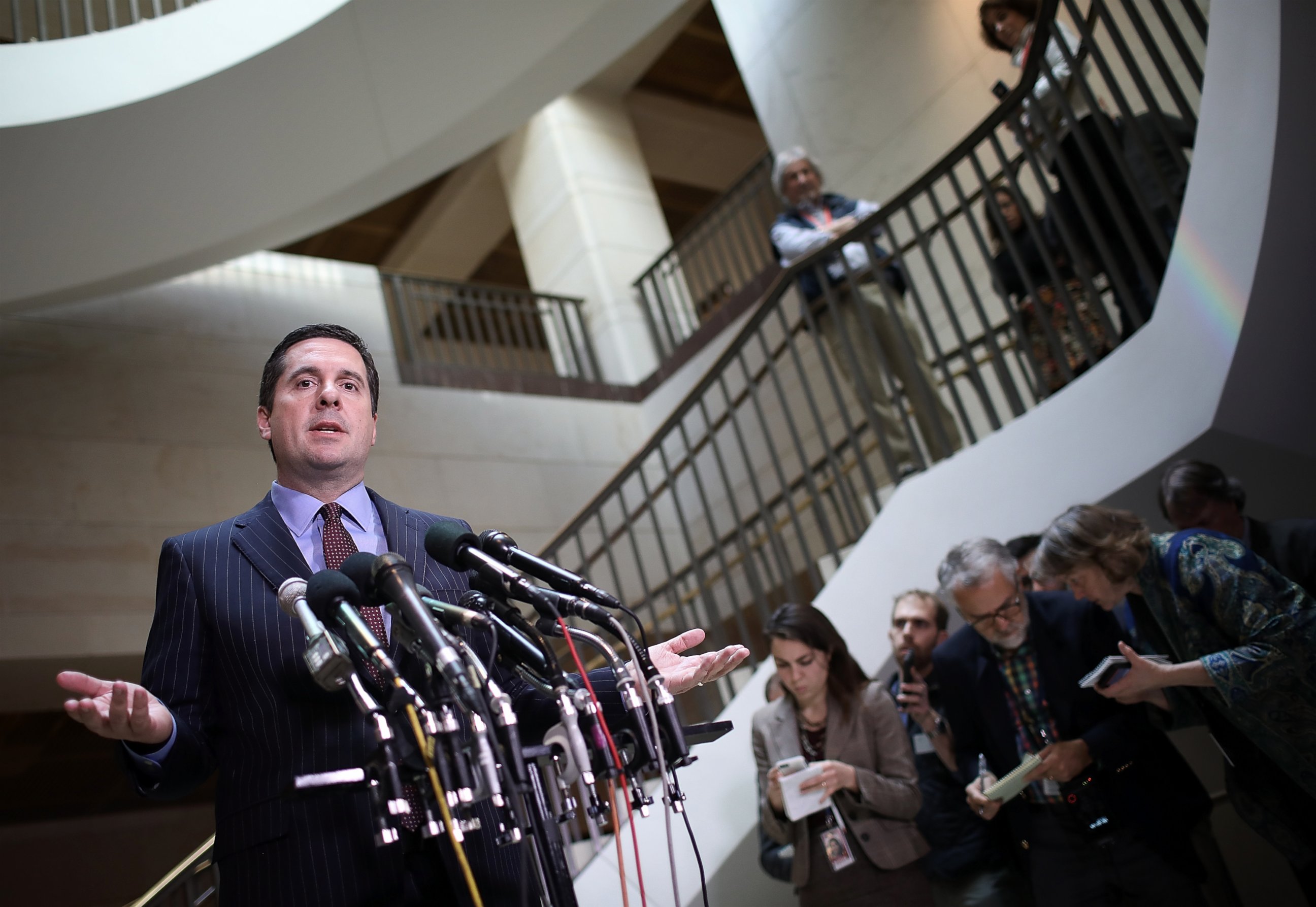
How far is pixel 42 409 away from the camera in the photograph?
19.8 feet

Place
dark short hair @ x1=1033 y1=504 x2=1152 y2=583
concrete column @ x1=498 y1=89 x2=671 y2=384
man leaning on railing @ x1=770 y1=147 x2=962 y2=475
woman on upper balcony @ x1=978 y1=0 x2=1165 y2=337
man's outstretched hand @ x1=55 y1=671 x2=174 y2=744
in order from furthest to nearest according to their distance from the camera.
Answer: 1. concrete column @ x1=498 y1=89 x2=671 y2=384
2. man leaning on railing @ x1=770 y1=147 x2=962 y2=475
3. woman on upper balcony @ x1=978 y1=0 x2=1165 y2=337
4. dark short hair @ x1=1033 y1=504 x2=1152 y2=583
5. man's outstretched hand @ x1=55 y1=671 x2=174 y2=744

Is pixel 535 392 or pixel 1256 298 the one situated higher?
pixel 535 392

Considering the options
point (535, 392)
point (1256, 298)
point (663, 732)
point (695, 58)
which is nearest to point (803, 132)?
point (535, 392)

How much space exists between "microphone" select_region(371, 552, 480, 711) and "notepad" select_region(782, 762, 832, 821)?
1.85 metres

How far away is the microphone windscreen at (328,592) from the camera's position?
3.93 feet

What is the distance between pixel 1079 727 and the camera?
2764mm

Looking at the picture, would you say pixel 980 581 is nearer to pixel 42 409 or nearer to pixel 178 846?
pixel 42 409

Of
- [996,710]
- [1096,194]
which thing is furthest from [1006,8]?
[996,710]

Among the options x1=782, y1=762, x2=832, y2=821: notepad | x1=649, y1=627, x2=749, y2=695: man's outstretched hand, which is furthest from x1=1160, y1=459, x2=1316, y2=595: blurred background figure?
x1=649, y1=627, x2=749, y2=695: man's outstretched hand

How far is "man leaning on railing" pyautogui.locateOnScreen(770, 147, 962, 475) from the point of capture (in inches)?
161

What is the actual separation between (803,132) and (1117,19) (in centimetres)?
209

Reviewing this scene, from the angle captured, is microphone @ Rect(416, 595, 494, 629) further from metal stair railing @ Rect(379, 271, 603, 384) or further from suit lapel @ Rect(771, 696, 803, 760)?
metal stair railing @ Rect(379, 271, 603, 384)

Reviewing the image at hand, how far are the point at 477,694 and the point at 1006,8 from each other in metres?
3.91

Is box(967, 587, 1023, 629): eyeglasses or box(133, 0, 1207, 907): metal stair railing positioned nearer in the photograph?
box(967, 587, 1023, 629): eyeglasses
